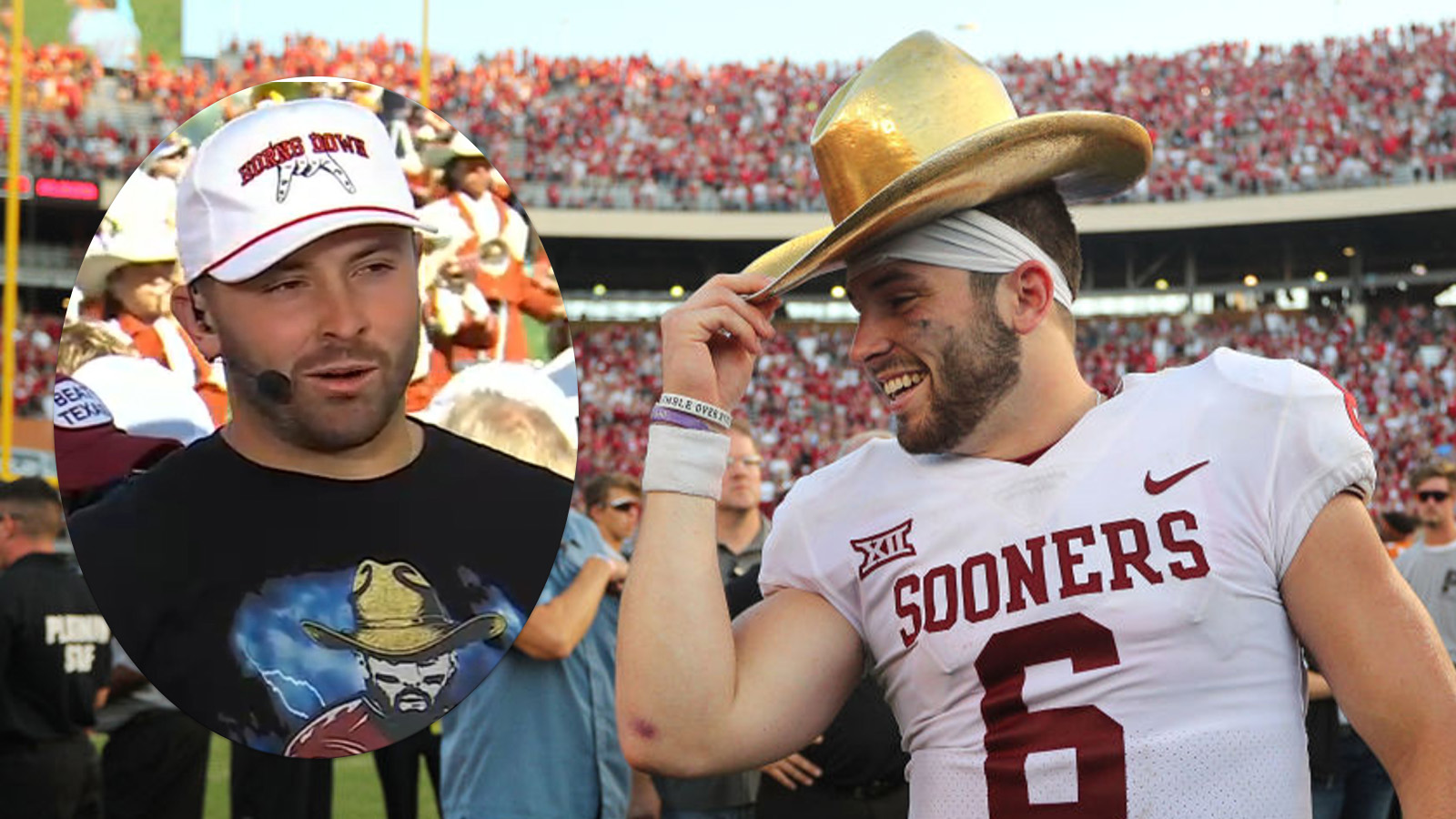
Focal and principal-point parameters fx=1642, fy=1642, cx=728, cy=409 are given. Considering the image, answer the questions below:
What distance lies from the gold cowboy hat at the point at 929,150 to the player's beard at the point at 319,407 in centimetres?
52

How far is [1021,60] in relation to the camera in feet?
113

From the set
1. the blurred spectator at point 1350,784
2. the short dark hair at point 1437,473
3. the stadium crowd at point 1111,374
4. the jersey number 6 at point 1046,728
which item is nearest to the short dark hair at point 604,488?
the blurred spectator at point 1350,784

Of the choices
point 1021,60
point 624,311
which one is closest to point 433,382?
point 624,311

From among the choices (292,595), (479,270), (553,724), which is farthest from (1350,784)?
(292,595)

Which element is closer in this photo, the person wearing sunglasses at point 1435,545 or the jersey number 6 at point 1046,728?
the jersey number 6 at point 1046,728

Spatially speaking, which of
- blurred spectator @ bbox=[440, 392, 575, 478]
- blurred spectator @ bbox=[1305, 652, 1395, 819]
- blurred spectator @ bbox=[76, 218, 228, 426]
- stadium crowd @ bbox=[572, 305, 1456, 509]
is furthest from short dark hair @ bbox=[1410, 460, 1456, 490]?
stadium crowd @ bbox=[572, 305, 1456, 509]

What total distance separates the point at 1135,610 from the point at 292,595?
3.34 ft

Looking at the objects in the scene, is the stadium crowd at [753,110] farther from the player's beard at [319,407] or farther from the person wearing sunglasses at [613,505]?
the player's beard at [319,407]

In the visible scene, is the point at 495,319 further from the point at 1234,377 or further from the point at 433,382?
the point at 1234,377

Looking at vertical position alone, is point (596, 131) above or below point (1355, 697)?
below

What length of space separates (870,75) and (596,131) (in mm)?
30238

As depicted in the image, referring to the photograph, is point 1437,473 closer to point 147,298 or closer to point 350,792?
point 147,298

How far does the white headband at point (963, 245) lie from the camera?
80.7 inches

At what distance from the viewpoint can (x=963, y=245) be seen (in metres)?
2.05
